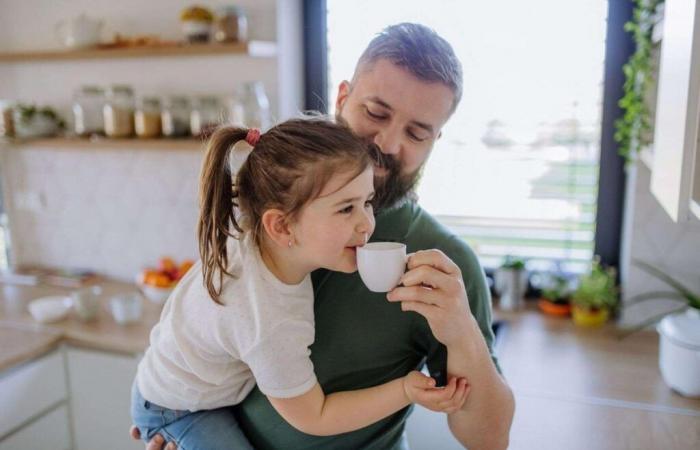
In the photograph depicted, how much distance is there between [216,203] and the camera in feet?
3.37

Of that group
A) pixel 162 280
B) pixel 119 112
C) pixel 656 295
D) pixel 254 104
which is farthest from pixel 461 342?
pixel 119 112

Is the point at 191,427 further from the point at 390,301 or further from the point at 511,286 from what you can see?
the point at 511,286

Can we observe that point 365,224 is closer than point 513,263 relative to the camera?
Yes

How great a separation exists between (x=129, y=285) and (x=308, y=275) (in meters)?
1.91

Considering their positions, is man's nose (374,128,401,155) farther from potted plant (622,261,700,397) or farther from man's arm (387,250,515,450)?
potted plant (622,261,700,397)

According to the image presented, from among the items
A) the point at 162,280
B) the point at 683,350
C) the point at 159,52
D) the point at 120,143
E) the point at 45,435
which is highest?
the point at 159,52

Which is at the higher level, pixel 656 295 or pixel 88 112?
pixel 88 112

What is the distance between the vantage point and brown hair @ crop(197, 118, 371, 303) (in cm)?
94

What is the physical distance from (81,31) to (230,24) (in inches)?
26.7

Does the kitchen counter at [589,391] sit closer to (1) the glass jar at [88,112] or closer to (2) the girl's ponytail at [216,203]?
(2) the girl's ponytail at [216,203]

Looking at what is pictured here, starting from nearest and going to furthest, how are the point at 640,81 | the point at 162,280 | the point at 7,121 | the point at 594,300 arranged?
the point at 640,81 → the point at 594,300 → the point at 162,280 → the point at 7,121

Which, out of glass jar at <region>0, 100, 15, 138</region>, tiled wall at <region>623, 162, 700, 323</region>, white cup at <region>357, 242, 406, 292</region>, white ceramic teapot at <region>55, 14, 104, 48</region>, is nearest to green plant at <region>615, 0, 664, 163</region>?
tiled wall at <region>623, 162, 700, 323</region>

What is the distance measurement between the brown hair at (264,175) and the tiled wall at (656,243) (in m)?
1.32

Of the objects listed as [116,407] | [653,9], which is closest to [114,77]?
[116,407]
